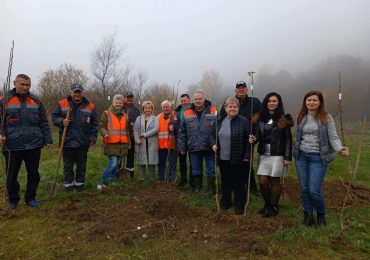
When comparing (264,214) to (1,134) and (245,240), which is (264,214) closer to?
(245,240)

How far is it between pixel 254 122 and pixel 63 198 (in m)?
3.86

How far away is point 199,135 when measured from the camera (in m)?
6.41

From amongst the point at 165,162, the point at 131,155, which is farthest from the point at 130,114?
the point at 165,162

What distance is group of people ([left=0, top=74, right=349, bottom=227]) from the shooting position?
4.95 metres

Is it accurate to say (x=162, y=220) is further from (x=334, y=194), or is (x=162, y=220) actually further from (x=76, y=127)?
(x=334, y=194)

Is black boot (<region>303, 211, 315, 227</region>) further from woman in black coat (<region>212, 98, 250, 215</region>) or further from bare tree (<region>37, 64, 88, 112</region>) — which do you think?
bare tree (<region>37, 64, 88, 112</region>)

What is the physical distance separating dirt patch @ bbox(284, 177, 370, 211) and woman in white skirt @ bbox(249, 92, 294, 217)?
3.91ft

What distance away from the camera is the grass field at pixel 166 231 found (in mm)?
4145

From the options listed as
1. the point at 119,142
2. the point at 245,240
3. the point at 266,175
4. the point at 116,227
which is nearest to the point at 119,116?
the point at 119,142

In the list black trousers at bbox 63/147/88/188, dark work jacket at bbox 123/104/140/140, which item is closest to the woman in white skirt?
dark work jacket at bbox 123/104/140/140

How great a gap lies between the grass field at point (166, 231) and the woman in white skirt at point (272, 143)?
508 millimetres

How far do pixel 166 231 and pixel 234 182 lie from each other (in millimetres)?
1582

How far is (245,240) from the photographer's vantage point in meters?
4.46

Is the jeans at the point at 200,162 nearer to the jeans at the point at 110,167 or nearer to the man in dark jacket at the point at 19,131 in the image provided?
the jeans at the point at 110,167
